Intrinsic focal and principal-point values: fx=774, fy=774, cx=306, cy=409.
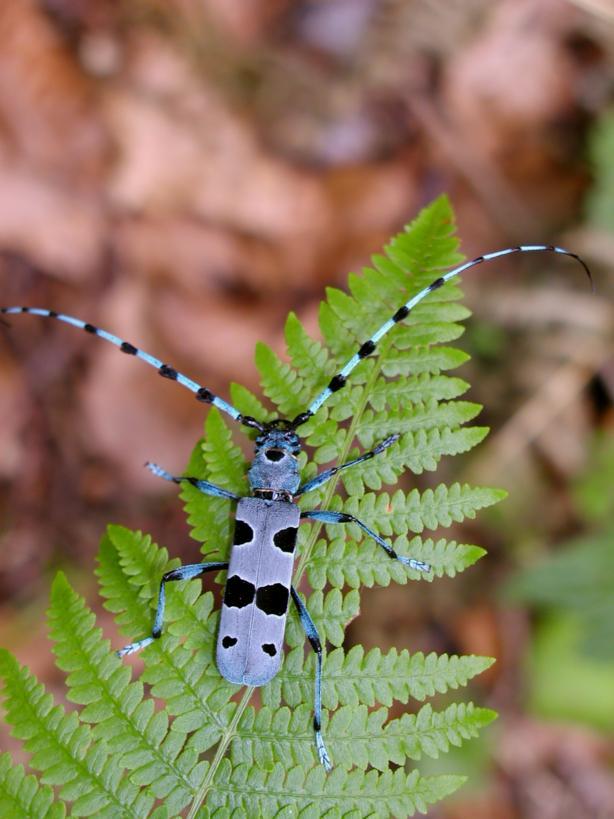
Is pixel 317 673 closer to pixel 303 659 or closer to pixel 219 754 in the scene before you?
pixel 303 659

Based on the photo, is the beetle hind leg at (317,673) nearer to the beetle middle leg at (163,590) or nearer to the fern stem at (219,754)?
the fern stem at (219,754)

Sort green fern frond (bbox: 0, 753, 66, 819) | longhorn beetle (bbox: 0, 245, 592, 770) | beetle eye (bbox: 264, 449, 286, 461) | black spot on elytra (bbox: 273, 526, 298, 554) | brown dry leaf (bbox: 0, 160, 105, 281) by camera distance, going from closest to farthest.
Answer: green fern frond (bbox: 0, 753, 66, 819)
longhorn beetle (bbox: 0, 245, 592, 770)
black spot on elytra (bbox: 273, 526, 298, 554)
beetle eye (bbox: 264, 449, 286, 461)
brown dry leaf (bbox: 0, 160, 105, 281)

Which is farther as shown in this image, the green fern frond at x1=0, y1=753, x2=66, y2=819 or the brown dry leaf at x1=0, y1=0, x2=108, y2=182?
the brown dry leaf at x1=0, y1=0, x2=108, y2=182

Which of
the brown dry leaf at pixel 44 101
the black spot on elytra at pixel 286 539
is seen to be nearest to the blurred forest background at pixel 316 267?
the brown dry leaf at pixel 44 101

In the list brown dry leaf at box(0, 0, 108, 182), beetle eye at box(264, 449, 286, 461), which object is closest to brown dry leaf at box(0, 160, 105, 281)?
brown dry leaf at box(0, 0, 108, 182)

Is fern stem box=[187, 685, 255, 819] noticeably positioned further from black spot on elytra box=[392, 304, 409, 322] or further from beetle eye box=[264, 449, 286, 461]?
black spot on elytra box=[392, 304, 409, 322]

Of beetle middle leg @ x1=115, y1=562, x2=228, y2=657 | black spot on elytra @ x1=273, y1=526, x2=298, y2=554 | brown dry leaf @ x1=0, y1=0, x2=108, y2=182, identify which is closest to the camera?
beetle middle leg @ x1=115, y1=562, x2=228, y2=657
